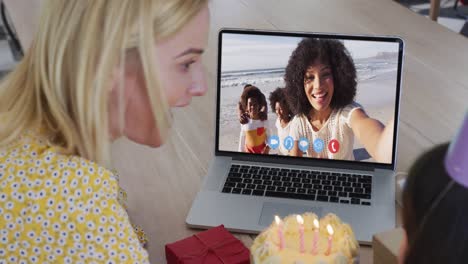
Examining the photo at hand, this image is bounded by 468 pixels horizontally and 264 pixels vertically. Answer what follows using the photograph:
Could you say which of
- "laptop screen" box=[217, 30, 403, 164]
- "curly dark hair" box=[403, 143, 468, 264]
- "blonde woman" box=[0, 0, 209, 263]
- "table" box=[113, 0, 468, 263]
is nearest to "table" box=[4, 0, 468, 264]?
"table" box=[113, 0, 468, 263]

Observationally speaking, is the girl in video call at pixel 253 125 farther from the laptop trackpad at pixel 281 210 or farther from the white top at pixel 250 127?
the laptop trackpad at pixel 281 210

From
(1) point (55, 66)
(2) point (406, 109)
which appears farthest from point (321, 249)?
(2) point (406, 109)

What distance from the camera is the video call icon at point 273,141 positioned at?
1.13m

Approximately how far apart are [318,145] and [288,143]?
5 centimetres

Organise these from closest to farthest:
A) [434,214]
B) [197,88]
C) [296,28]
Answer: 1. [434,214]
2. [197,88]
3. [296,28]

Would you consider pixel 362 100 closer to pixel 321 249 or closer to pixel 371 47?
pixel 371 47

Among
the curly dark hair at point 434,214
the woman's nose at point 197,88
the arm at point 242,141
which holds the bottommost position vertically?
the arm at point 242,141

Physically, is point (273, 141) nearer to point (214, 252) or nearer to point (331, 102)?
point (331, 102)

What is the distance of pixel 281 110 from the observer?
44.1 inches

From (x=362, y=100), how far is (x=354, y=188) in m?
0.16

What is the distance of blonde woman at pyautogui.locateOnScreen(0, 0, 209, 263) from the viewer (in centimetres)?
75

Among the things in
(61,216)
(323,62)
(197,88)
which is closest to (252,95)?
(323,62)

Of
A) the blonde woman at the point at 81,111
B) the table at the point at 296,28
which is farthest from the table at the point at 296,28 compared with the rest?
the blonde woman at the point at 81,111

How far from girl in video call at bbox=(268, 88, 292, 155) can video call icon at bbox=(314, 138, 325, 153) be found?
0.18 ft
